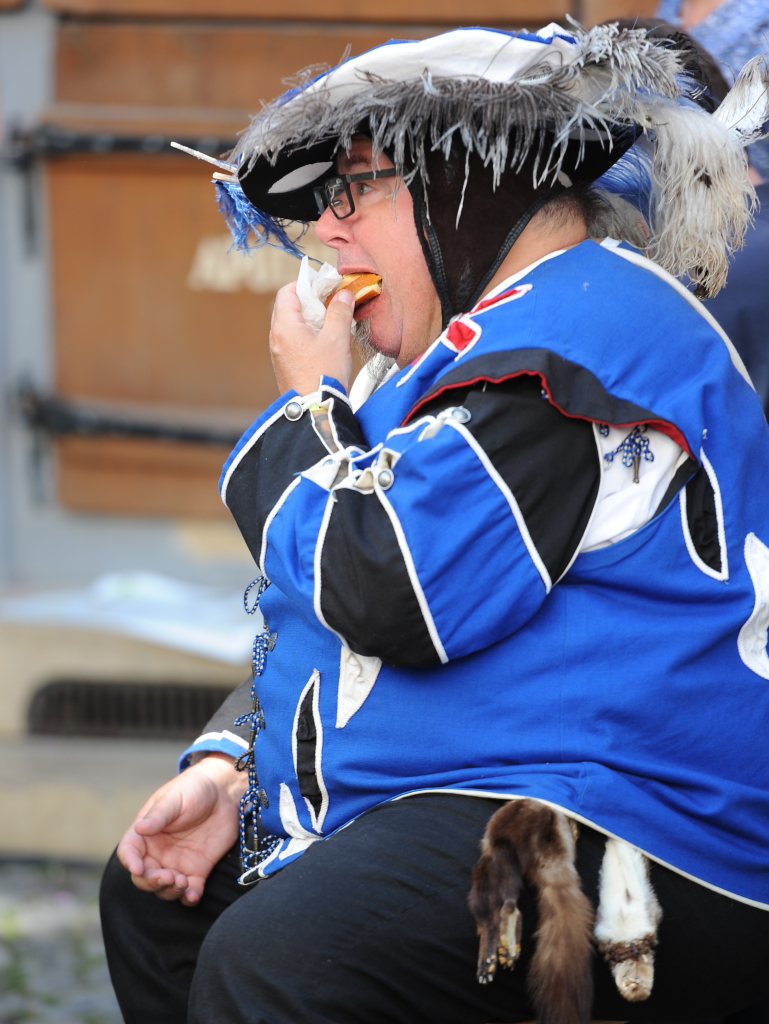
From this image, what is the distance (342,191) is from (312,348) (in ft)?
0.88

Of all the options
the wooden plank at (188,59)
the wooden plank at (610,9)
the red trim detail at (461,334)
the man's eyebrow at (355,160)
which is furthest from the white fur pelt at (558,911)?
the wooden plank at (188,59)

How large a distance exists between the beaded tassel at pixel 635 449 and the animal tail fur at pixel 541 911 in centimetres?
45

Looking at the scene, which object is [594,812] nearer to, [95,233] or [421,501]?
[421,501]

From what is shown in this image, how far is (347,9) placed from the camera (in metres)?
3.80

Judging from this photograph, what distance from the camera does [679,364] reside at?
1570 millimetres

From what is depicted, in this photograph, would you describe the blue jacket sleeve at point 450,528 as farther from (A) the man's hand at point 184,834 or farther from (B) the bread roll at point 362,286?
(A) the man's hand at point 184,834

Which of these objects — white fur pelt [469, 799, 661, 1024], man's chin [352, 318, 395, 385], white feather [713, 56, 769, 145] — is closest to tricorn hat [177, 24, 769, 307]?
white feather [713, 56, 769, 145]

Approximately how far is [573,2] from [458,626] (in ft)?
9.47

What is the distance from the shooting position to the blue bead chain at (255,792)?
186cm

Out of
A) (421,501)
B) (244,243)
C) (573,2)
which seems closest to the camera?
(421,501)

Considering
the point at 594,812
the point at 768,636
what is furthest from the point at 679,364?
the point at 594,812

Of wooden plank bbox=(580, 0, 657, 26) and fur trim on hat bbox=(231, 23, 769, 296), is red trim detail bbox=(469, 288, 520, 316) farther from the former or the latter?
wooden plank bbox=(580, 0, 657, 26)

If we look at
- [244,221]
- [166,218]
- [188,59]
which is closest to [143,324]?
[166,218]

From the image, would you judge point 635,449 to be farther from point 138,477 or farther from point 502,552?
point 138,477
